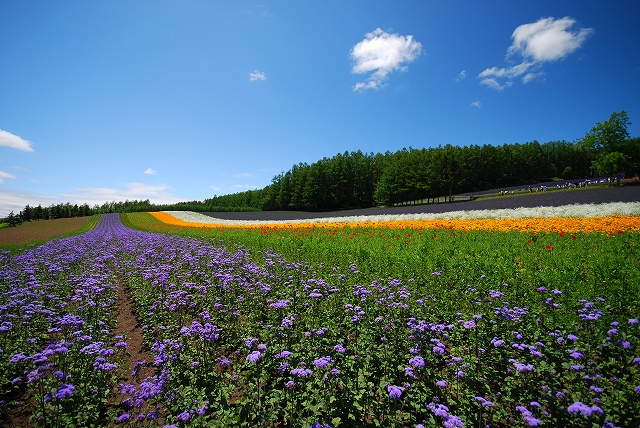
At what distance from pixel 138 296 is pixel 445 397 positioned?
733 cm

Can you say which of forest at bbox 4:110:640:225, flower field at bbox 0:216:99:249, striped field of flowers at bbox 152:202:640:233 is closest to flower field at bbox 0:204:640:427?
striped field of flowers at bbox 152:202:640:233

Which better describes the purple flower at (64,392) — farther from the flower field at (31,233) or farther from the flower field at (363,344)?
the flower field at (31,233)

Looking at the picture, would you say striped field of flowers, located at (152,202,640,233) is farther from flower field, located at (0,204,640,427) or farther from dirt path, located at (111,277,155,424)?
dirt path, located at (111,277,155,424)

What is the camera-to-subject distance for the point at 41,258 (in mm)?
11336

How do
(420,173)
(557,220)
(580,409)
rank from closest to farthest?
(580,409) < (557,220) < (420,173)

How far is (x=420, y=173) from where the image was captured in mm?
59719

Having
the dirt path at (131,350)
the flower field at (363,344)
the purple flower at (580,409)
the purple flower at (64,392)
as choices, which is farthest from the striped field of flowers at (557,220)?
the purple flower at (64,392)

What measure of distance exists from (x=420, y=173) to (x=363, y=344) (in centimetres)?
6034

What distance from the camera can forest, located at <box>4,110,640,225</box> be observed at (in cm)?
4759

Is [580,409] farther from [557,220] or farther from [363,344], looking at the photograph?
[557,220]

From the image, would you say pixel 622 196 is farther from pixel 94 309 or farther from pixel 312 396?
pixel 94 309

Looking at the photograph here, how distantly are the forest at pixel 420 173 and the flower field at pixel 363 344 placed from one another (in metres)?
53.1

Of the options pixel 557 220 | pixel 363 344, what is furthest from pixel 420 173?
pixel 363 344

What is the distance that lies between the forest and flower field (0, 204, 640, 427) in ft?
174
